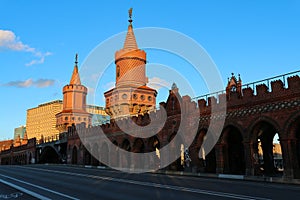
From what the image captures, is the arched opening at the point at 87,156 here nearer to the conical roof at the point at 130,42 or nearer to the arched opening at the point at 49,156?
the conical roof at the point at 130,42

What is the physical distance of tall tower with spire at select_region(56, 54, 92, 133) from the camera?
7662 centimetres

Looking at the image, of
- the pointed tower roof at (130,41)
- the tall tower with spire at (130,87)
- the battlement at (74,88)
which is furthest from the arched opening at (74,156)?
the battlement at (74,88)

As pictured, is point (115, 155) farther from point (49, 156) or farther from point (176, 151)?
point (49, 156)

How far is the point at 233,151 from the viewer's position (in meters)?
28.1

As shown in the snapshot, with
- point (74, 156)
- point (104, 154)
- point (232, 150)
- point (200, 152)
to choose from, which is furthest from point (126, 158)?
point (74, 156)

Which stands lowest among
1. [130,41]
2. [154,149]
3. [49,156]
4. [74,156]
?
[49,156]

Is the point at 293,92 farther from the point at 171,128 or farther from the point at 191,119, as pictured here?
the point at 171,128

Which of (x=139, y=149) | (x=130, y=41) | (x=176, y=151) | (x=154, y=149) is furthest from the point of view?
(x=130, y=41)

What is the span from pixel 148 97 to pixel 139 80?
11.8 feet

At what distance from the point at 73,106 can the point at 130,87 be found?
32740 mm

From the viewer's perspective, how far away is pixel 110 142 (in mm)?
42375

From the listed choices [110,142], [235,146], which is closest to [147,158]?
[110,142]

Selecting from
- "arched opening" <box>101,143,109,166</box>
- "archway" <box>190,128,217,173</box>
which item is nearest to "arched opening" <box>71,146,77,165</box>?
"arched opening" <box>101,143,109,166</box>

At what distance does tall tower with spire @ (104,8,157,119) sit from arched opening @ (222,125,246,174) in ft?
74.8
